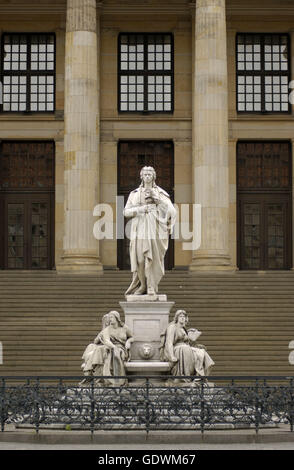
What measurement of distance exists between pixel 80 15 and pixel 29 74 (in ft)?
19.4

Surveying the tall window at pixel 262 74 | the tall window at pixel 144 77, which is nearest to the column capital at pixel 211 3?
the tall window at pixel 262 74

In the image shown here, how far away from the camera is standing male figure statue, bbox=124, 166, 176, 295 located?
66.0 feet

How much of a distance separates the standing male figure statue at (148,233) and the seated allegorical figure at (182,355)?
894 mm

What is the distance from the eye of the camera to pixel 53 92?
47.2 meters

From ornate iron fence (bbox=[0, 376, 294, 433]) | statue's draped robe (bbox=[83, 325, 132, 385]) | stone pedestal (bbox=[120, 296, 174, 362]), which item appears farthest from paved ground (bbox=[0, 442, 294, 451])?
stone pedestal (bbox=[120, 296, 174, 362])

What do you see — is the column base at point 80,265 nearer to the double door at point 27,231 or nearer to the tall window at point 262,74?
the double door at point 27,231

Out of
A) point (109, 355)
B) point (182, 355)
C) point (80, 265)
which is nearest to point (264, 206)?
point (80, 265)

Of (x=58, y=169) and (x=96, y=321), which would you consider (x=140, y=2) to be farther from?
(x=96, y=321)

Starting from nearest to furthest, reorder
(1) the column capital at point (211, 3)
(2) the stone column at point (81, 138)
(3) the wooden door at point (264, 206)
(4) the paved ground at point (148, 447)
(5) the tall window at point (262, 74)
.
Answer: (4) the paved ground at point (148, 447), (2) the stone column at point (81, 138), (1) the column capital at point (211, 3), (3) the wooden door at point (264, 206), (5) the tall window at point (262, 74)

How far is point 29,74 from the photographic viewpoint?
1861 inches

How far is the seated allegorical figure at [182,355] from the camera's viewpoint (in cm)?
1931

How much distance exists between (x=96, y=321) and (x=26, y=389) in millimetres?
15008

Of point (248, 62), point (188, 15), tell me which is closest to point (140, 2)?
point (188, 15)

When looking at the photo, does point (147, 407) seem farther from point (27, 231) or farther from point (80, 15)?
point (27, 231)
